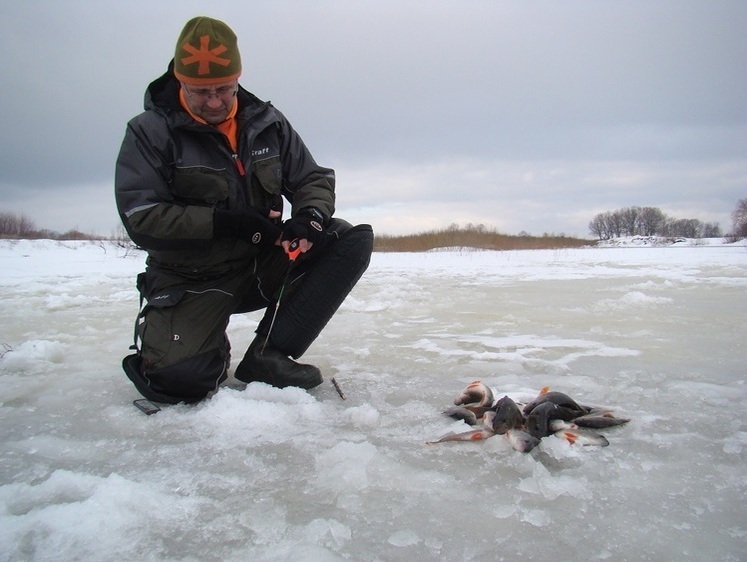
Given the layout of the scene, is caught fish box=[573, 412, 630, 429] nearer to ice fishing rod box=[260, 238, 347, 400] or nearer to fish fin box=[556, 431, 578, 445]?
fish fin box=[556, 431, 578, 445]

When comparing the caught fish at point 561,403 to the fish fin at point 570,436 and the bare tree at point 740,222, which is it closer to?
the fish fin at point 570,436

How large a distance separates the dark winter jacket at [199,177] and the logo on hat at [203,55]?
0.22 meters

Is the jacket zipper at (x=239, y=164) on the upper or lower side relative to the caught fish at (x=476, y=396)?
upper

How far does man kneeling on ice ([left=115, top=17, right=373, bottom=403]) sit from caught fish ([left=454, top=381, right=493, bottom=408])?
667mm

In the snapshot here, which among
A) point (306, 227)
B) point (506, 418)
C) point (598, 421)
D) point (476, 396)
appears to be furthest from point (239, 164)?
point (598, 421)

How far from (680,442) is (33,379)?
2641 millimetres

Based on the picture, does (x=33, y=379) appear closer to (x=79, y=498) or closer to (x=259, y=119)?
(x=79, y=498)

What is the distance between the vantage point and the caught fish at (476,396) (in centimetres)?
190

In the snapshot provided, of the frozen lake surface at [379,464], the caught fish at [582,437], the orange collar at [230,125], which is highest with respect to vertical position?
the orange collar at [230,125]

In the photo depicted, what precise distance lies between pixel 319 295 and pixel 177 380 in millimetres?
719

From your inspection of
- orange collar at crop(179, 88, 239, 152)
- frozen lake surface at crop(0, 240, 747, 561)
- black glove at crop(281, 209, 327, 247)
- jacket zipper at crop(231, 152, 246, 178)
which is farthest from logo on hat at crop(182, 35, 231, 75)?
frozen lake surface at crop(0, 240, 747, 561)

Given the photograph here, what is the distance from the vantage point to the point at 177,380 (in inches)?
80.3

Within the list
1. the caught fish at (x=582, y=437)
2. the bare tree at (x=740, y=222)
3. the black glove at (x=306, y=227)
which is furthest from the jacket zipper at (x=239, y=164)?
the bare tree at (x=740, y=222)

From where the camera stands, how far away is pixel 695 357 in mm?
2607
